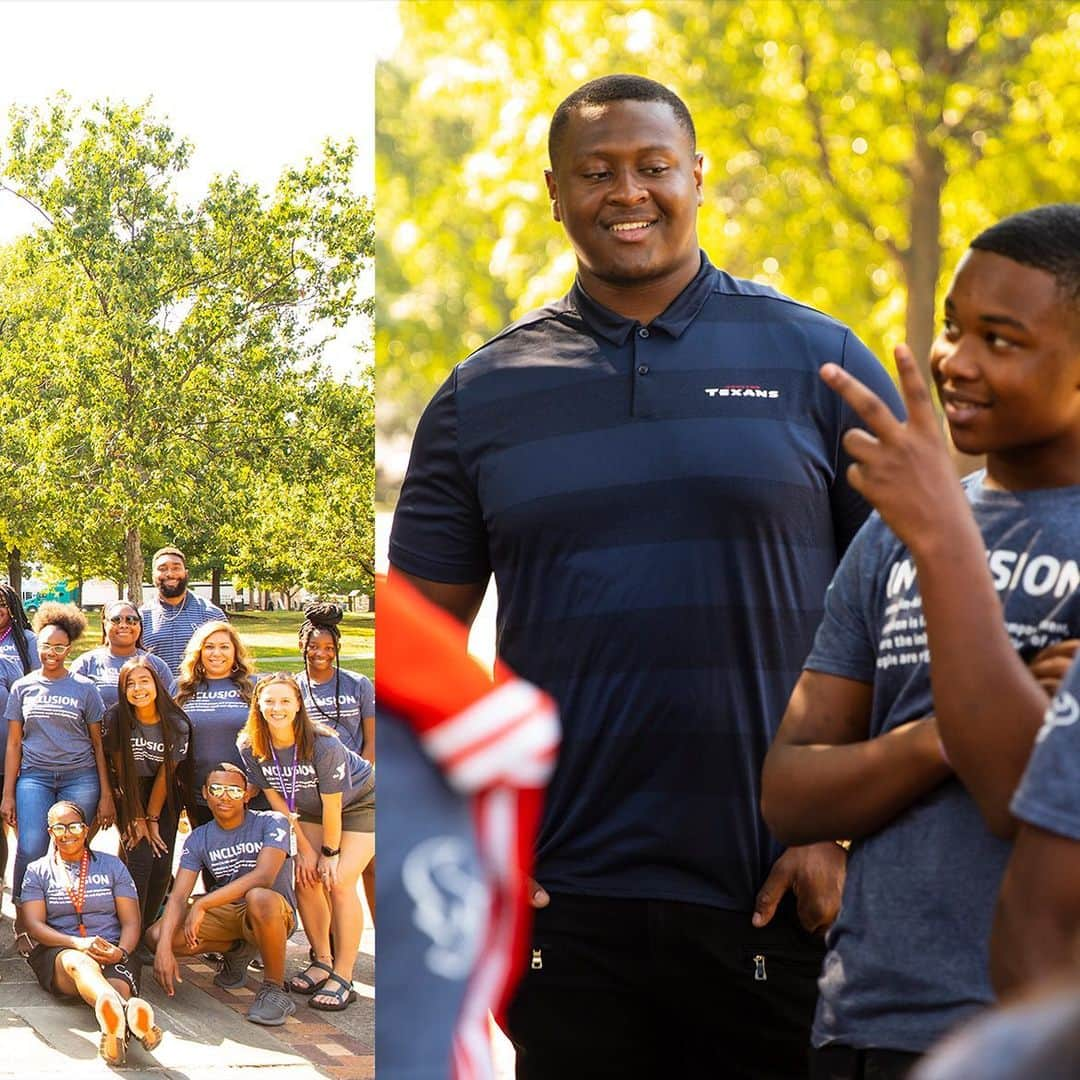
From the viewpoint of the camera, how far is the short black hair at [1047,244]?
1.40m

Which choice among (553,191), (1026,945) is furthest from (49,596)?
(1026,945)

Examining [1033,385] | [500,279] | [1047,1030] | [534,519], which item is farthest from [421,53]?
[1047,1030]

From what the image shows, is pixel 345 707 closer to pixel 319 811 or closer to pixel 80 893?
pixel 319 811

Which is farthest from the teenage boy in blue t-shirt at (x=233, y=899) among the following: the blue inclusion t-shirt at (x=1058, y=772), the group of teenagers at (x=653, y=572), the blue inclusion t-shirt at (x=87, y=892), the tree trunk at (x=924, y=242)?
the tree trunk at (x=924, y=242)

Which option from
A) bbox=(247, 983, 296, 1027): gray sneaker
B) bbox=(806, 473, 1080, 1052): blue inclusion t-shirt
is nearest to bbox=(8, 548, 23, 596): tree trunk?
bbox=(247, 983, 296, 1027): gray sneaker

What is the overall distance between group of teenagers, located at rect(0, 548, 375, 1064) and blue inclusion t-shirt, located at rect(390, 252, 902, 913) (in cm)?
146

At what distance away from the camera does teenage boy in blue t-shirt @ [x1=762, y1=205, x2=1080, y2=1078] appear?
1284mm

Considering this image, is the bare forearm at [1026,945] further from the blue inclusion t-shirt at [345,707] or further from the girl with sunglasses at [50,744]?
the girl with sunglasses at [50,744]

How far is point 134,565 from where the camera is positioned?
3547 millimetres

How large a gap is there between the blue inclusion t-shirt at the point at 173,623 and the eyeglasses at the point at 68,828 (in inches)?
14.6

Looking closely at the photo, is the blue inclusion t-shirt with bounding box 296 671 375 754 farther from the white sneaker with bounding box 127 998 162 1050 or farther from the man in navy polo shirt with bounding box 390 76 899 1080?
the man in navy polo shirt with bounding box 390 76 899 1080

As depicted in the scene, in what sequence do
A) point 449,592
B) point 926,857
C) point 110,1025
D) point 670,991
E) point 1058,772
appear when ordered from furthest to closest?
point 110,1025
point 449,592
point 670,991
point 926,857
point 1058,772

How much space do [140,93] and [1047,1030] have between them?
10.7 ft

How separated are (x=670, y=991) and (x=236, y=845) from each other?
67.6 inches
